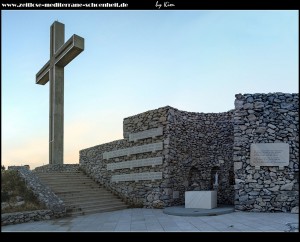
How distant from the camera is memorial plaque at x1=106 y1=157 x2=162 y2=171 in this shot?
42.3 feet

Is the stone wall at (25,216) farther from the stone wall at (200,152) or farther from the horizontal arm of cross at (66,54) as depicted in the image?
the horizontal arm of cross at (66,54)

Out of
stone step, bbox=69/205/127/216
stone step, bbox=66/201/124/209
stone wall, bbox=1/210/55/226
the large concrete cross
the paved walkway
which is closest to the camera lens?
the paved walkway

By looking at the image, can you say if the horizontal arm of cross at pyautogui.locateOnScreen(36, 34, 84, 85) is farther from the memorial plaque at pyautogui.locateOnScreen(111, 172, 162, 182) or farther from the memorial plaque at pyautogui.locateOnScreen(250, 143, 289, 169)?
the memorial plaque at pyautogui.locateOnScreen(250, 143, 289, 169)

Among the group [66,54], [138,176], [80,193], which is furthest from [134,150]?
[66,54]

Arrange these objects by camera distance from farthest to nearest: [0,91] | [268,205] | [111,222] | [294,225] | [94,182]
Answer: [94,182] → [268,205] → [111,222] → [294,225] → [0,91]

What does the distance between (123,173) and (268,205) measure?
21.7 ft

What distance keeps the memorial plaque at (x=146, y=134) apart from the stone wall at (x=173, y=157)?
0.15 ft

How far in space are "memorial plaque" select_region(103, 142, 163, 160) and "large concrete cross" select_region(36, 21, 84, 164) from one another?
2.72 m

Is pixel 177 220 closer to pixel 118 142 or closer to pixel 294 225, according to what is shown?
pixel 294 225

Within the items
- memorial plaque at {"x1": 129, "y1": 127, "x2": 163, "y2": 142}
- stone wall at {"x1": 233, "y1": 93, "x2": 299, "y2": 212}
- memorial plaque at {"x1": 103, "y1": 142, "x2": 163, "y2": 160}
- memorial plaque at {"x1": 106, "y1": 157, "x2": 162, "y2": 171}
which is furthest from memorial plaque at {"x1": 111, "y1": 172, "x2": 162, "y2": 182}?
stone wall at {"x1": 233, "y1": 93, "x2": 299, "y2": 212}

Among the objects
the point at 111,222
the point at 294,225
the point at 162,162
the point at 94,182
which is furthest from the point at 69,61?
the point at 294,225

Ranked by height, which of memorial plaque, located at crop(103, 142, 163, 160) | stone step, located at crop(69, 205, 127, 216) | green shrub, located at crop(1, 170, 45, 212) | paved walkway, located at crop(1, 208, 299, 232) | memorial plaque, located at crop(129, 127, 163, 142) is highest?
memorial plaque, located at crop(129, 127, 163, 142)

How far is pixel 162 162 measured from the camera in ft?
41.6

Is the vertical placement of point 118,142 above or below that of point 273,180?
above
